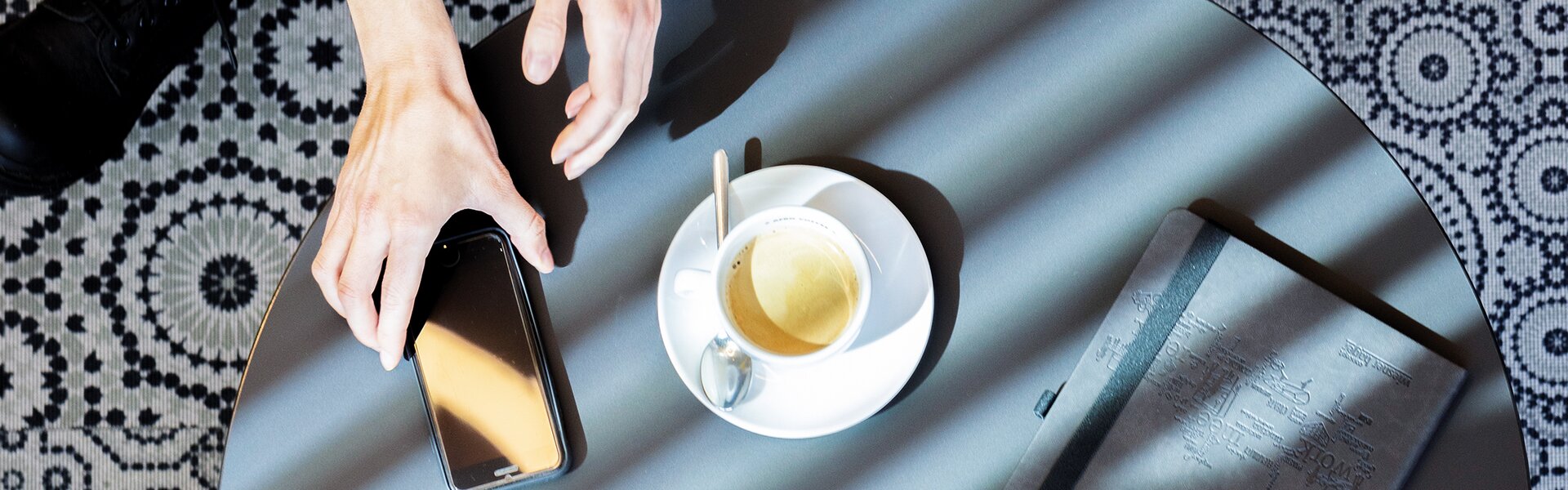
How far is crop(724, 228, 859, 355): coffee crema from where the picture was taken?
2.17 feet

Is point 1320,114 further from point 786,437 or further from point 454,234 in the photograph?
point 454,234

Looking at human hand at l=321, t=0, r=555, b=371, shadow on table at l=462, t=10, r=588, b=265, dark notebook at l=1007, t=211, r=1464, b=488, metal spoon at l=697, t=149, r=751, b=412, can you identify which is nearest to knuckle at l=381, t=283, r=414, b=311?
human hand at l=321, t=0, r=555, b=371

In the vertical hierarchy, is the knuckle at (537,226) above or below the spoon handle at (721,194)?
below

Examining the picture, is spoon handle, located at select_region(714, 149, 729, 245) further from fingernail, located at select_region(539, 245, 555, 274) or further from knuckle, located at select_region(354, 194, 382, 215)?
knuckle, located at select_region(354, 194, 382, 215)

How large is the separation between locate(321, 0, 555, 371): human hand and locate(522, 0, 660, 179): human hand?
0.18 feet

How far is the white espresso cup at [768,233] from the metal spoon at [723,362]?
0.04ft

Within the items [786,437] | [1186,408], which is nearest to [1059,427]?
[1186,408]

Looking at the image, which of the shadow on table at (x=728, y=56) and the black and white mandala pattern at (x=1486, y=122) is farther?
the black and white mandala pattern at (x=1486, y=122)

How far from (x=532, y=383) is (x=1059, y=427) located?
0.37 metres

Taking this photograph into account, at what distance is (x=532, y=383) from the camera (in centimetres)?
70

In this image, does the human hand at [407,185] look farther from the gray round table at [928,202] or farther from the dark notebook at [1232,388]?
the dark notebook at [1232,388]

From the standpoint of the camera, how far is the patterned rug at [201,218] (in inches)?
47.6

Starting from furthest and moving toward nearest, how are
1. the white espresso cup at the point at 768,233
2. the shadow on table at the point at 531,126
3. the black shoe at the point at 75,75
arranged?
the black shoe at the point at 75,75, the shadow on table at the point at 531,126, the white espresso cup at the point at 768,233

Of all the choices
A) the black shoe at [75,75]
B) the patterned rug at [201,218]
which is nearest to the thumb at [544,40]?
the patterned rug at [201,218]
